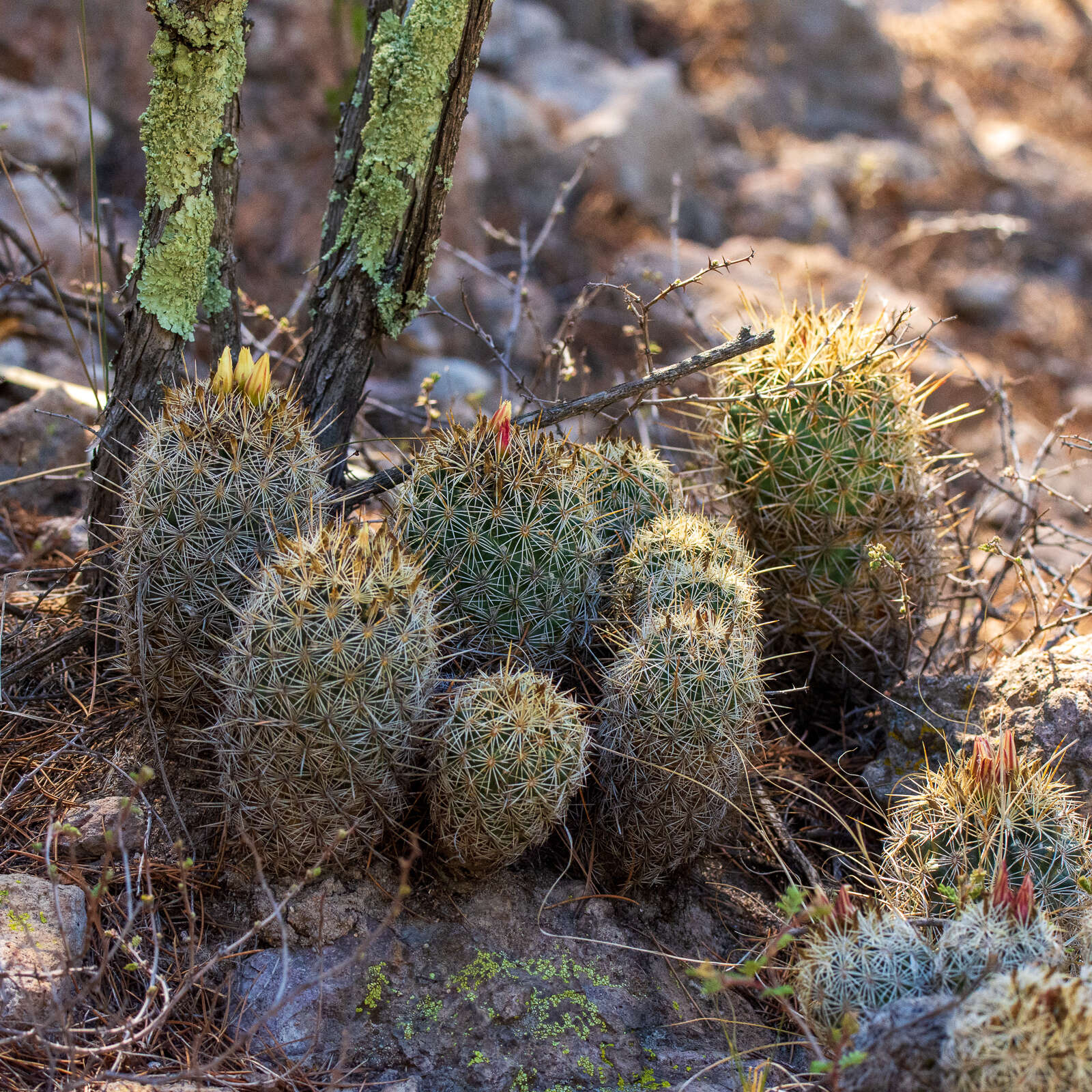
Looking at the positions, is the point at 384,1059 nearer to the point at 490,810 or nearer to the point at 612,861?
the point at 490,810

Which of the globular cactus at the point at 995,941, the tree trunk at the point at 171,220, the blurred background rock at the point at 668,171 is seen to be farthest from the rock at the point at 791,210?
the globular cactus at the point at 995,941

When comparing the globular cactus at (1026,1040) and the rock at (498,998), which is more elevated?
the globular cactus at (1026,1040)

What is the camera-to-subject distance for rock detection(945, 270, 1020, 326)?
27.4ft

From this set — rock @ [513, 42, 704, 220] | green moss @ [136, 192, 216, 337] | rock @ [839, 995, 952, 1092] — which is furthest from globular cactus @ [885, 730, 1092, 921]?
rock @ [513, 42, 704, 220]

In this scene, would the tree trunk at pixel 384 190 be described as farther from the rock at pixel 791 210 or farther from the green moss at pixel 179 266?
the rock at pixel 791 210

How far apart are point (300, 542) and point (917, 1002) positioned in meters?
1.51

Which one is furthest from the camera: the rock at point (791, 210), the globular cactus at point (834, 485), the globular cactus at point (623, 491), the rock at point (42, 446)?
the rock at point (791, 210)

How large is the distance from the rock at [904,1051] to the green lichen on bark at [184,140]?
243cm

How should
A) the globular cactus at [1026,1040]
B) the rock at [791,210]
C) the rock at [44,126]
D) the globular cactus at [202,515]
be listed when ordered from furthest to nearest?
the rock at [791,210]
the rock at [44,126]
the globular cactus at [202,515]
the globular cactus at [1026,1040]

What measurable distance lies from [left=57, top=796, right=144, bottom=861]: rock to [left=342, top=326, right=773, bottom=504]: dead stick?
0.96 m

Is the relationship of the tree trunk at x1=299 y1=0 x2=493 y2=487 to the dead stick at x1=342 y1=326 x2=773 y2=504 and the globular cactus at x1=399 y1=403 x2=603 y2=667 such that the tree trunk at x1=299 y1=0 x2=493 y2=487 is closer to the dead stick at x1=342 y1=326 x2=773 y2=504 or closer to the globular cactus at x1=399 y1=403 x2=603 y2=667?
the dead stick at x1=342 y1=326 x2=773 y2=504

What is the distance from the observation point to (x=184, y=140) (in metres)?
2.67

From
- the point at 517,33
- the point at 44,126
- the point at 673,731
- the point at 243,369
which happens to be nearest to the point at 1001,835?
the point at 673,731

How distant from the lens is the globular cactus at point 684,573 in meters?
2.52
